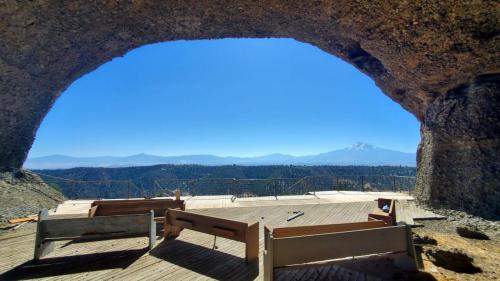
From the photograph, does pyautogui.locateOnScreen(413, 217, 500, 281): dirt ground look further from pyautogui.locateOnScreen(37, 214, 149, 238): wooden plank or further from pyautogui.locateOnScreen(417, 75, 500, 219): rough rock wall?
pyautogui.locateOnScreen(37, 214, 149, 238): wooden plank

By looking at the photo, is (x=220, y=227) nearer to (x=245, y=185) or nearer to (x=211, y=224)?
(x=211, y=224)

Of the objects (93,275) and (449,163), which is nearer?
(93,275)

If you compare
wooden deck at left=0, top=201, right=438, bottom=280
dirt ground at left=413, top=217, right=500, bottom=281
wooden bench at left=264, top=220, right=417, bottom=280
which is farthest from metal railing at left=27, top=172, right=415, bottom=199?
dirt ground at left=413, top=217, right=500, bottom=281

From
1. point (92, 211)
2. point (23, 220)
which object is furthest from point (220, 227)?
point (23, 220)

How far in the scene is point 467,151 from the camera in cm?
1131

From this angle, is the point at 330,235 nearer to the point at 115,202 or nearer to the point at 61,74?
the point at 115,202

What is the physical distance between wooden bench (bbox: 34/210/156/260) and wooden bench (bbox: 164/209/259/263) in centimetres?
73

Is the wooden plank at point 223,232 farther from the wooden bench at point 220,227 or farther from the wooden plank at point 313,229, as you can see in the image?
the wooden plank at point 313,229

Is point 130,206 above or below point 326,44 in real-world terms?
below

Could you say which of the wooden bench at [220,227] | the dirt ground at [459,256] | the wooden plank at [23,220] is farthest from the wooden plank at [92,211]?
the dirt ground at [459,256]

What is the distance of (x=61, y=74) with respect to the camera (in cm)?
1802

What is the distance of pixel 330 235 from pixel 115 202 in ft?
20.9

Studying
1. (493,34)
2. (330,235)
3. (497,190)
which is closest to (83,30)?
(330,235)

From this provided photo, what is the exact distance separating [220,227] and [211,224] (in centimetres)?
24
